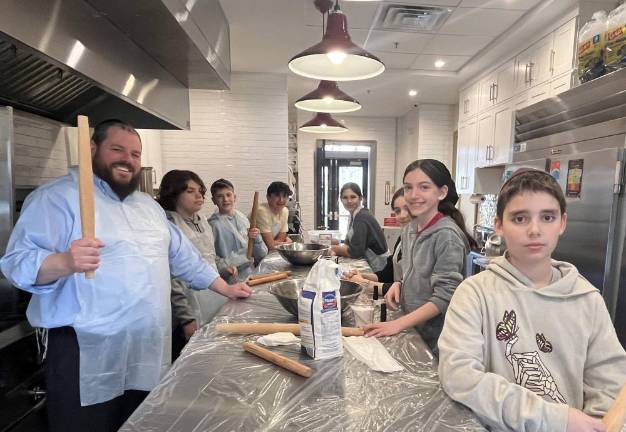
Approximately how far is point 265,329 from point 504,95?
12.1 feet

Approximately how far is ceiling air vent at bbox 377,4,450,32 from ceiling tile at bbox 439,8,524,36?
102 mm

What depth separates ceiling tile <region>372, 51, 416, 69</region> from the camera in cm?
358

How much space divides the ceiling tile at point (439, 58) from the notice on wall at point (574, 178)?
2.01 m

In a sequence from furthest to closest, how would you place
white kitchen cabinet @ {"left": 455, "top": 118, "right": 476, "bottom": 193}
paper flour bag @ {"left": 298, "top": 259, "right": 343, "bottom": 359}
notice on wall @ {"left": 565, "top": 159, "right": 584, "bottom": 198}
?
white kitchen cabinet @ {"left": 455, "top": 118, "right": 476, "bottom": 193}
notice on wall @ {"left": 565, "top": 159, "right": 584, "bottom": 198}
paper flour bag @ {"left": 298, "top": 259, "right": 343, "bottom": 359}

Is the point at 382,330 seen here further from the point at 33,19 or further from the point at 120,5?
the point at 120,5

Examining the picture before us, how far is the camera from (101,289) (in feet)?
4.13

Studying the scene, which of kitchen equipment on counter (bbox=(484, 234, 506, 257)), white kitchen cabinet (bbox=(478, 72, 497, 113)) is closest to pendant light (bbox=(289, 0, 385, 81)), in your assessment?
kitchen equipment on counter (bbox=(484, 234, 506, 257))

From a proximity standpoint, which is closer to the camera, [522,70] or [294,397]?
[294,397]

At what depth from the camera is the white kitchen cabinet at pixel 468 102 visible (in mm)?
4336

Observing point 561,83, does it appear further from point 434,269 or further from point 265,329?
point 265,329

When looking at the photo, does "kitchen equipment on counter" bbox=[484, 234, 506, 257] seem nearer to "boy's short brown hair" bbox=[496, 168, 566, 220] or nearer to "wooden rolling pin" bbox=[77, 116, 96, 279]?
"boy's short brown hair" bbox=[496, 168, 566, 220]

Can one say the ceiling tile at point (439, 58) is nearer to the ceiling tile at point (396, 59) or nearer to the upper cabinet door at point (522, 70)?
the ceiling tile at point (396, 59)

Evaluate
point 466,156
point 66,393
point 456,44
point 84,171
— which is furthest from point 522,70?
point 66,393

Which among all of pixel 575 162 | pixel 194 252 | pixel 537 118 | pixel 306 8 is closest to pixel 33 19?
pixel 194 252
